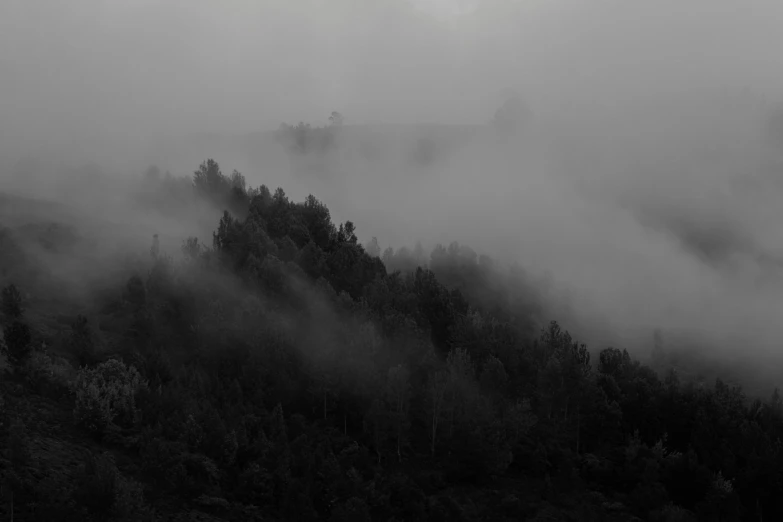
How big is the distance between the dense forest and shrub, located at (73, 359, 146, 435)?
0.59ft

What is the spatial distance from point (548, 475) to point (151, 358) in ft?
131

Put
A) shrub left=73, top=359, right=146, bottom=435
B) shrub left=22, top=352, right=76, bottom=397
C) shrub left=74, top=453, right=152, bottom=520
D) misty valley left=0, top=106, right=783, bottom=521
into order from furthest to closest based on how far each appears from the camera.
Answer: shrub left=22, top=352, right=76, bottom=397 < shrub left=73, top=359, right=146, bottom=435 < misty valley left=0, top=106, right=783, bottom=521 < shrub left=74, top=453, right=152, bottom=520

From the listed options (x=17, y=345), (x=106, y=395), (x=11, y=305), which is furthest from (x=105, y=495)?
(x=11, y=305)

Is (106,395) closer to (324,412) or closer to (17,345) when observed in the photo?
(17,345)

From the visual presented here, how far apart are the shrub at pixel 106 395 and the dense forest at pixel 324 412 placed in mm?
181

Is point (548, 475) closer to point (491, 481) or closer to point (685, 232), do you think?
point (491, 481)

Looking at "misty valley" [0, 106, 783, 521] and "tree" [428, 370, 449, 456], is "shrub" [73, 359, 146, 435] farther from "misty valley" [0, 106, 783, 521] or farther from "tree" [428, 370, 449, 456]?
"tree" [428, 370, 449, 456]

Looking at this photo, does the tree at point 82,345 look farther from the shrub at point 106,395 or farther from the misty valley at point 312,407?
the shrub at point 106,395

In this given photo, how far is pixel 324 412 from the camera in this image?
64.2 m

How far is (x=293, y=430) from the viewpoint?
197ft

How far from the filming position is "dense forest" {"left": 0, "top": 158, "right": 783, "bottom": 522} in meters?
47.8

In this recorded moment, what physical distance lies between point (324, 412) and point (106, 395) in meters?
21.1

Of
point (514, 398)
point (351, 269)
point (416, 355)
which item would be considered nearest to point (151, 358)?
point (416, 355)

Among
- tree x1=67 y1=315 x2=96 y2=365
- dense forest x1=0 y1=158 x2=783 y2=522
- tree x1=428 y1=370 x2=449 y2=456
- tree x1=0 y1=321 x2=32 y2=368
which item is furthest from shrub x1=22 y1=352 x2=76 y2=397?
tree x1=428 y1=370 x2=449 y2=456
